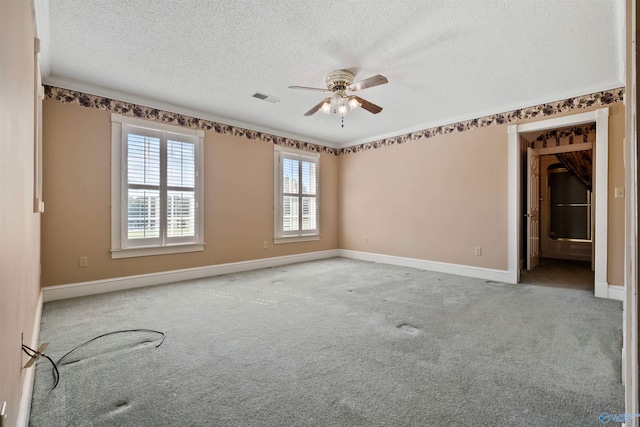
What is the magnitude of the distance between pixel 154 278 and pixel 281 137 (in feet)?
10.5

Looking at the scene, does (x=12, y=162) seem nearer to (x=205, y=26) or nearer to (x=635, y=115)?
(x=205, y=26)

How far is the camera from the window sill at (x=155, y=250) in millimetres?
3736

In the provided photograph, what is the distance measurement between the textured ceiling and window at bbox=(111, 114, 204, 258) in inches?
17.7

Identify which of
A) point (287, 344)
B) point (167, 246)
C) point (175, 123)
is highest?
point (175, 123)

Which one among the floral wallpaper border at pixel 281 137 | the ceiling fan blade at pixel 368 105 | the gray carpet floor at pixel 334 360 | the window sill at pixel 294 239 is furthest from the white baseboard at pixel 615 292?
the window sill at pixel 294 239

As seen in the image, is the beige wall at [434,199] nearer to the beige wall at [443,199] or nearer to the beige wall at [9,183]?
the beige wall at [443,199]

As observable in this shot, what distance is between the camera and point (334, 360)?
6.45 ft

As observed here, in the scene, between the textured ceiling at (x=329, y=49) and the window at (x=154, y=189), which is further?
the window at (x=154, y=189)

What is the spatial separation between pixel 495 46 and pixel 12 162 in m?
3.45

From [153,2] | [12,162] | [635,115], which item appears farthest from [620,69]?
[12,162]

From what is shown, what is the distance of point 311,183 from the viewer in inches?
240

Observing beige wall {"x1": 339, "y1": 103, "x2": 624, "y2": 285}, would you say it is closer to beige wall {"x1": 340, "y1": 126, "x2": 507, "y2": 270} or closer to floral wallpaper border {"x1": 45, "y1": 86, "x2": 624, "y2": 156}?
beige wall {"x1": 340, "y1": 126, "x2": 507, "y2": 270}

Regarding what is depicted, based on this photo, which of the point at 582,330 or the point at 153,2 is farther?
the point at 582,330

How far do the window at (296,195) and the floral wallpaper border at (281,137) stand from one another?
1.07ft
